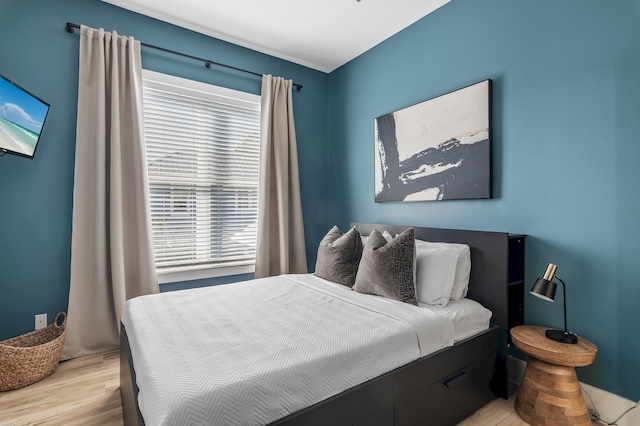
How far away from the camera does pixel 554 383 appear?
1.64 meters

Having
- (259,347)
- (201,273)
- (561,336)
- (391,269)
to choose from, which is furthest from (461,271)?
(201,273)

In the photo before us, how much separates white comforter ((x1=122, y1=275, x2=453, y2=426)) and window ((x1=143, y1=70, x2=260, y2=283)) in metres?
1.01

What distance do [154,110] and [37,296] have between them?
66.9 inches

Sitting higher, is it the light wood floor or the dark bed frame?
the dark bed frame

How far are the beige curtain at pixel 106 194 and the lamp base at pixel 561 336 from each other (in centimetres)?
283

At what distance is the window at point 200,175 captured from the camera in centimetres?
286

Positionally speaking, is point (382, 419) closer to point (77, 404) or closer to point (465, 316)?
point (465, 316)

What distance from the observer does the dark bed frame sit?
1.28 meters

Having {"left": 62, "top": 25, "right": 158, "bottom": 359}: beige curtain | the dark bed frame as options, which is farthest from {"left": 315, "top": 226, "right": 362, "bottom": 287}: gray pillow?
{"left": 62, "top": 25, "right": 158, "bottom": 359}: beige curtain

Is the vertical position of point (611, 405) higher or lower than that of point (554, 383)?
lower

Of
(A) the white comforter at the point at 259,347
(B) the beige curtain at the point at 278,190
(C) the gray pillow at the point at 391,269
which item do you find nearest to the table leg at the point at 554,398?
(A) the white comforter at the point at 259,347

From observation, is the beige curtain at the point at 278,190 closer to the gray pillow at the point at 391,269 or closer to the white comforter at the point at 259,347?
the white comforter at the point at 259,347

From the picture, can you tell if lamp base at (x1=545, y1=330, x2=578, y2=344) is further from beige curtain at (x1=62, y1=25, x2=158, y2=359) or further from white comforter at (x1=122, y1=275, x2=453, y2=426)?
beige curtain at (x1=62, y1=25, x2=158, y2=359)

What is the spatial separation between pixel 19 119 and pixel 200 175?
1.31 meters
